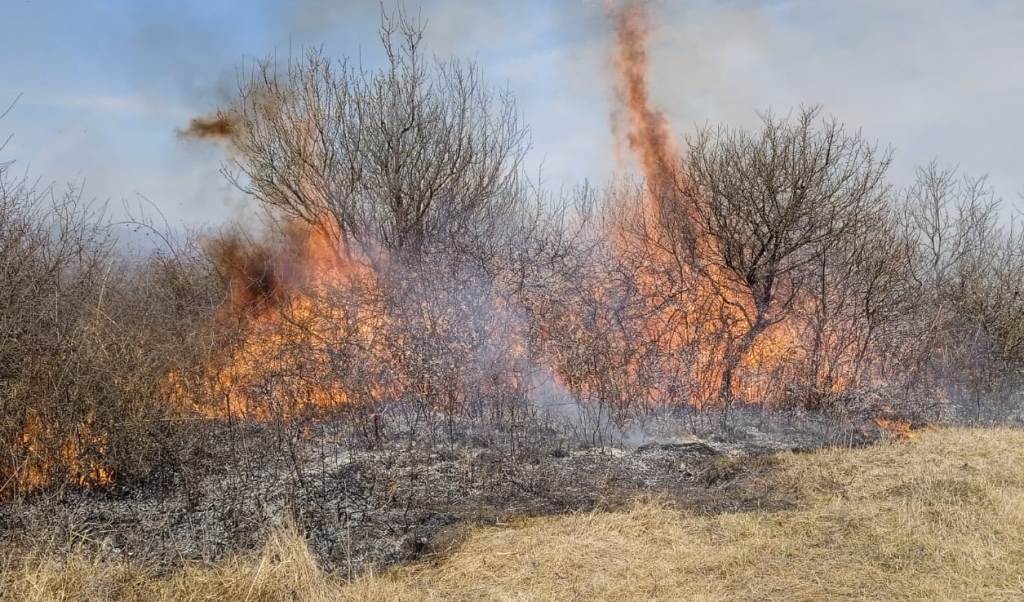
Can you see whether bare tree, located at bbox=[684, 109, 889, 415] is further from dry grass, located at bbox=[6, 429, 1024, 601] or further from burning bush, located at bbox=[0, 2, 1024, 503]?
dry grass, located at bbox=[6, 429, 1024, 601]

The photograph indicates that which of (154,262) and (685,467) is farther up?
(154,262)

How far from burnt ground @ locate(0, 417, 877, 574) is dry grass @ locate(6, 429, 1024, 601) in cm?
44

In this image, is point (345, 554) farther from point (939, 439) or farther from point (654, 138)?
point (654, 138)

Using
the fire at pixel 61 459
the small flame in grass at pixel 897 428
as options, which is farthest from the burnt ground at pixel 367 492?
the small flame in grass at pixel 897 428

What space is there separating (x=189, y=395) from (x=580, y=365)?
6097 millimetres

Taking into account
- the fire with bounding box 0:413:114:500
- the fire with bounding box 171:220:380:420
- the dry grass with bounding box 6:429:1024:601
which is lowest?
the dry grass with bounding box 6:429:1024:601

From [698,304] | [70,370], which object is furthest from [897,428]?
[70,370]

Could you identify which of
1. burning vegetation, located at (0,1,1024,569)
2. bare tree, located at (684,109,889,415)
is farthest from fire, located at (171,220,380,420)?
bare tree, located at (684,109,889,415)

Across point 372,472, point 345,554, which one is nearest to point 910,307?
point 372,472

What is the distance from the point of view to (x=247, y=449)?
7820 mm

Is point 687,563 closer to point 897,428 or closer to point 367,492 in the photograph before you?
point 367,492

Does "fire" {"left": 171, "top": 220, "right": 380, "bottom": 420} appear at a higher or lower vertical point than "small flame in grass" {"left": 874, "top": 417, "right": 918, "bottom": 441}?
higher

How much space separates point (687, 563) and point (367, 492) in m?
3.26

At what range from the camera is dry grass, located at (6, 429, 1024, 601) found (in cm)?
453
